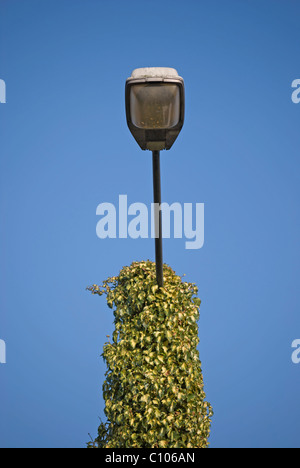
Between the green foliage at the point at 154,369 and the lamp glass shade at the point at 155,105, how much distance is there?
5.02 feet

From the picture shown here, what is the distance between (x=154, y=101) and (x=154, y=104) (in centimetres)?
2

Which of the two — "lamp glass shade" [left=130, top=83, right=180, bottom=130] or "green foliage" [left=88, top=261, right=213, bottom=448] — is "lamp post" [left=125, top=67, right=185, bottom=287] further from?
"green foliage" [left=88, top=261, right=213, bottom=448]

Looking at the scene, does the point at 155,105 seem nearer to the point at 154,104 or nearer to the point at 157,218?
the point at 154,104

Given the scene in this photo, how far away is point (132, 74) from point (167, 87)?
0.24m

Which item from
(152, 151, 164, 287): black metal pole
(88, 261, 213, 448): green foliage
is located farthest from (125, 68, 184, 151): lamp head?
(88, 261, 213, 448): green foliage

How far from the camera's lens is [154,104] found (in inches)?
122

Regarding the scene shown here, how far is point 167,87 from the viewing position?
307 centimetres

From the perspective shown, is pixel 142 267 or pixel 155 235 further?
pixel 142 267

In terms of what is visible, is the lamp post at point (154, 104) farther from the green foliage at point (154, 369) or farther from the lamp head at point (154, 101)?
the green foliage at point (154, 369)

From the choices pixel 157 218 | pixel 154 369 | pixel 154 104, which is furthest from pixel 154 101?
pixel 154 369

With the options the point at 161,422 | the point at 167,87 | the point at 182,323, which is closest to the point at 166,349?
the point at 182,323

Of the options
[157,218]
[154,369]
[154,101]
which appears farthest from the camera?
[154,369]
